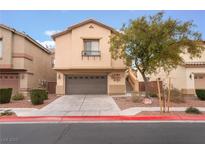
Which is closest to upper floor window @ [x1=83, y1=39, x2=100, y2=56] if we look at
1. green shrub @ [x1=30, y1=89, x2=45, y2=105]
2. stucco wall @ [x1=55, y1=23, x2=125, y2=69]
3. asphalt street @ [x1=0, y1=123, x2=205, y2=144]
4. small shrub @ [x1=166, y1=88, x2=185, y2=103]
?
stucco wall @ [x1=55, y1=23, x2=125, y2=69]

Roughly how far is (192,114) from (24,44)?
56.8ft

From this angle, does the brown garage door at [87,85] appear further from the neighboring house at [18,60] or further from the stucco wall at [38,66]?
the neighboring house at [18,60]

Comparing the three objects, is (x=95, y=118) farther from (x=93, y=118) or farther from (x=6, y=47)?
(x=6, y=47)

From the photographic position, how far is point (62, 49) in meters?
25.1

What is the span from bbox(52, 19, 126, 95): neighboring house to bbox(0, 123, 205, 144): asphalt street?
13.7m

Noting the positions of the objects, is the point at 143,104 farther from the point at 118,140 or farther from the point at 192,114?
the point at 118,140

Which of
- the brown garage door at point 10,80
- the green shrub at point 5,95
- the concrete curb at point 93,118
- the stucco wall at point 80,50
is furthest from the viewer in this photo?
the brown garage door at point 10,80

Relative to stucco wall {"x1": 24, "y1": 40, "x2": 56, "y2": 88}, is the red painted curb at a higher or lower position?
lower

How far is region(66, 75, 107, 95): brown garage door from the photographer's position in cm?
2584

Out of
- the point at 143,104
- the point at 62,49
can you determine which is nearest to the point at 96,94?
the point at 62,49

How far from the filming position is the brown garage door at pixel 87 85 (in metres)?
25.8

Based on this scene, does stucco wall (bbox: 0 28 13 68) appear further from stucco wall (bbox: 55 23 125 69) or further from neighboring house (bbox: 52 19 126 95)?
stucco wall (bbox: 55 23 125 69)

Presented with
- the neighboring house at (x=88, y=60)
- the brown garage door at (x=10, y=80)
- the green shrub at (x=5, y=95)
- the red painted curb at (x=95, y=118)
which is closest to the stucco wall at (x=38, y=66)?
the brown garage door at (x=10, y=80)

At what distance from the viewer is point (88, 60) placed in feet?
80.4
